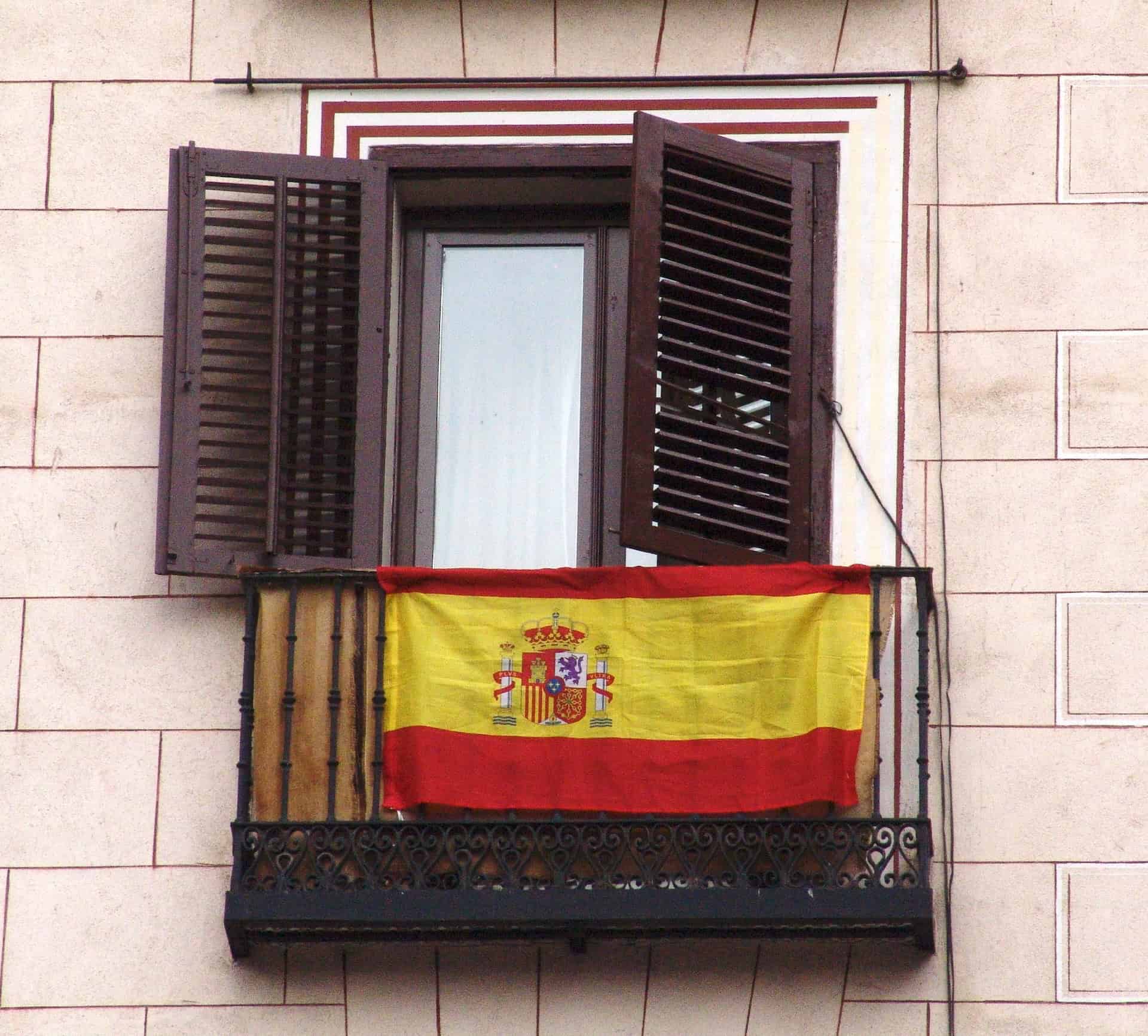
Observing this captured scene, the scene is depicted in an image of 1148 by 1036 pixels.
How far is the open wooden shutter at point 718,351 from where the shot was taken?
375 inches

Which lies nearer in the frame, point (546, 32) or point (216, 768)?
point (216, 768)

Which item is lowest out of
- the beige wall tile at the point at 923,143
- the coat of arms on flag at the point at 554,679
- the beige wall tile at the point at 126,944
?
the beige wall tile at the point at 126,944

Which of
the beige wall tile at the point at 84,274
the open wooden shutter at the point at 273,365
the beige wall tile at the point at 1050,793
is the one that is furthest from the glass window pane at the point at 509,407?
the beige wall tile at the point at 1050,793

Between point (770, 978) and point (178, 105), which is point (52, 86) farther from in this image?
point (770, 978)

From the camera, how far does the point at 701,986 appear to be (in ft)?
29.6

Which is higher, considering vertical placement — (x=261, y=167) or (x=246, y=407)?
(x=261, y=167)

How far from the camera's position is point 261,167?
32.4 feet

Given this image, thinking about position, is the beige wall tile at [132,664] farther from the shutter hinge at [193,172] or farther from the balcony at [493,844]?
the shutter hinge at [193,172]

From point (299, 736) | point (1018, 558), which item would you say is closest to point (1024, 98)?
point (1018, 558)

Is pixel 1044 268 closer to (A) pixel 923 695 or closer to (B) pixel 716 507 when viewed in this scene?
(B) pixel 716 507

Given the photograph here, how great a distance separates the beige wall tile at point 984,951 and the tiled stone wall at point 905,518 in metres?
0.01

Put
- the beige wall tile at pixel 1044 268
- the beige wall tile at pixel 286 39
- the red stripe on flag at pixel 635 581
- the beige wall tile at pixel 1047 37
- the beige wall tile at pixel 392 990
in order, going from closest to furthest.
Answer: the beige wall tile at pixel 392 990 → the red stripe on flag at pixel 635 581 → the beige wall tile at pixel 1044 268 → the beige wall tile at pixel 1047 37 → the beige wall tile at pixel 286 39

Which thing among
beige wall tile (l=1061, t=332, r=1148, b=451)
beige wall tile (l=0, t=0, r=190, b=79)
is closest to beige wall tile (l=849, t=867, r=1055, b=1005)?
beige wall tile (l=1061, t=332, r=1148, b=451)

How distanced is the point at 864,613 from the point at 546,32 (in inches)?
108
